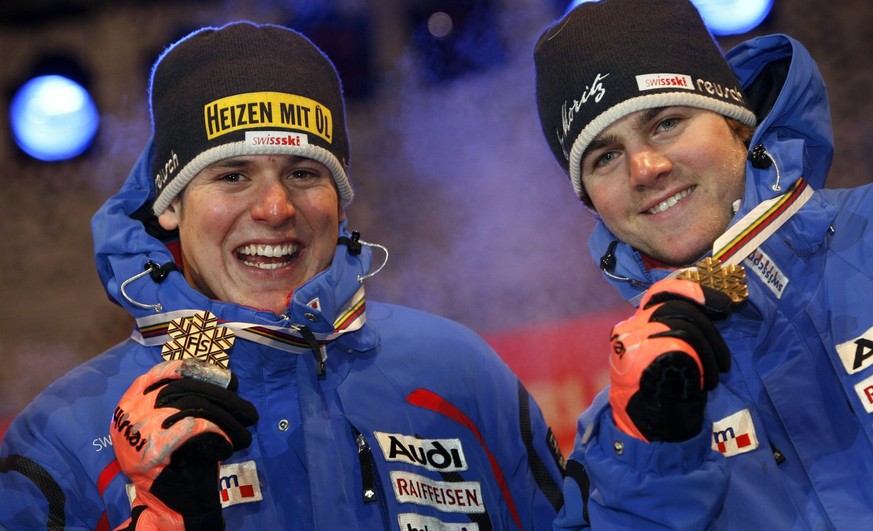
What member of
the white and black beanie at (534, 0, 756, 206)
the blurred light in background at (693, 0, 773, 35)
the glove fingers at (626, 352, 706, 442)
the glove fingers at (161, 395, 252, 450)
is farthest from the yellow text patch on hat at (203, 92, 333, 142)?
the blurred light in background at (693, 0, 773, 35)

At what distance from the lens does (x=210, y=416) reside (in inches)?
72.1

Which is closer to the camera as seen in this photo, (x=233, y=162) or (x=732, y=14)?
(x=233, y=162)

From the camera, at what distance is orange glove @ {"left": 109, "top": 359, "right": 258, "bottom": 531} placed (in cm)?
180

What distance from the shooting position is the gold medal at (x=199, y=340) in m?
2.11

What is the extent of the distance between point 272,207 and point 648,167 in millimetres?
844

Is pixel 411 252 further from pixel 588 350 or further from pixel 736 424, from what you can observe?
pixel 736 424

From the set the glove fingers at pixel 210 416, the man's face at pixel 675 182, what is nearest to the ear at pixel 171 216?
the glove fingers at pixel 210 416

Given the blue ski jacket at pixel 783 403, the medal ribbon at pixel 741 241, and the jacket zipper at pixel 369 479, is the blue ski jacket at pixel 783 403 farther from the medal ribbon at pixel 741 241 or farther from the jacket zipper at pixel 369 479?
the jacket zipper at pixel 369 479

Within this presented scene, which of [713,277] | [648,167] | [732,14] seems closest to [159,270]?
[648,167]

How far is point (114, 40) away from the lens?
13.1 ft

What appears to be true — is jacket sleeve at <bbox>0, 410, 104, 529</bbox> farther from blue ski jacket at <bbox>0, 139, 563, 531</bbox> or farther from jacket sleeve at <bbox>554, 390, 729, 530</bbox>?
jacket sleeve at <bbox>554, 390, 729, 530</bbox>

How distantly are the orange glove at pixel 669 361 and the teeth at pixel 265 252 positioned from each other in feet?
→ 2.86

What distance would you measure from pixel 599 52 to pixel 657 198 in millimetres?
394

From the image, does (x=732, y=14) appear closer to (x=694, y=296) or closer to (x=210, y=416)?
(x=694, y=296)
